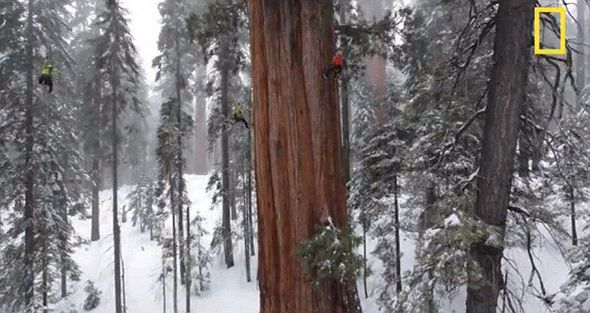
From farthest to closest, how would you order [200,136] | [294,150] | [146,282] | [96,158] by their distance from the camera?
[200,136] → [96,158] → [146,282] → [294,150]

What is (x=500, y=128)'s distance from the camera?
438 centimetres

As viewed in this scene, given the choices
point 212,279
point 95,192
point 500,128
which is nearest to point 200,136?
point 95,192

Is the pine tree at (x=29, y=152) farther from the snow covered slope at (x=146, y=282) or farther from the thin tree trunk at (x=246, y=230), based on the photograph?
the thin tree trunk at (x=246, y=230)

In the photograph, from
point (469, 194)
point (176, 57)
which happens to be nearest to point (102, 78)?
point (176, 57)

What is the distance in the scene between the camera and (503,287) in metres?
4.69

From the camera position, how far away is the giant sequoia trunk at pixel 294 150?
11.9 ft

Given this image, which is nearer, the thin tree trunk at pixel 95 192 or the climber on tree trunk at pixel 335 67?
the climber on tree trunk at pixel 335 67

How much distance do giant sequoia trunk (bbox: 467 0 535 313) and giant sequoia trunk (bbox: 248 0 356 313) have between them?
160 cm

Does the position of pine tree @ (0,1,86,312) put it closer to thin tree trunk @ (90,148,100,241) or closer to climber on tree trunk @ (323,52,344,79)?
thin tree trunk @ (90,148,100,241)

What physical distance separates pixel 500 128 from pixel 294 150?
6.71 feet

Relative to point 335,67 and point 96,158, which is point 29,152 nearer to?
point 96,158

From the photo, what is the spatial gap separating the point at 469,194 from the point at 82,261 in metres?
29.3

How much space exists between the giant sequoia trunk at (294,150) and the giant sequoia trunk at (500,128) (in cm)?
160

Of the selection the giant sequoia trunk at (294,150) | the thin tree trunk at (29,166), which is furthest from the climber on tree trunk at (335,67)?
the thin tree trunk at (29,166)
